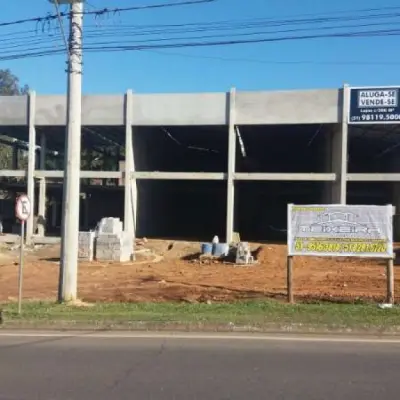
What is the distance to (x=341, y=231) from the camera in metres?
13.7

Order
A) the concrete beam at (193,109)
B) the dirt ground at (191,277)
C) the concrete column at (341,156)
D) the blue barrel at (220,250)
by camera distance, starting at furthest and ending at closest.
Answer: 1. the concrete beam at (193,109)
2. the concrete column at (341,156)
3. the blue barrel at (220,250)
4. the dirt ground at (191,277)

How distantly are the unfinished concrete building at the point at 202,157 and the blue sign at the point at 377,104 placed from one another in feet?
2.60

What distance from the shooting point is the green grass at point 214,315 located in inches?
421

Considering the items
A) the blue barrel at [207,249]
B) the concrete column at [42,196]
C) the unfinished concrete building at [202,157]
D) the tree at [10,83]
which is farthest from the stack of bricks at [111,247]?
the tree at [10,83]

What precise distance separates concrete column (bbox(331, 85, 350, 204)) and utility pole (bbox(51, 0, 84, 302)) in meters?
22.0

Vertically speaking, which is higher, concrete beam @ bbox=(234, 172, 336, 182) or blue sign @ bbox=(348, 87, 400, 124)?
blue sign @ bbox=(348, 87, 400, 124)

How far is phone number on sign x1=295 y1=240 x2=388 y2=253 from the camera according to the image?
44.4ft

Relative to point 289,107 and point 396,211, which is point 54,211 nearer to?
point 289,107

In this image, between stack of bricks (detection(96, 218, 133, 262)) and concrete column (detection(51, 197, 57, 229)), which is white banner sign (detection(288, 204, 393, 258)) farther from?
concrete column (detection(51, 197, 57, 229))

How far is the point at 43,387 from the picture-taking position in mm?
6266

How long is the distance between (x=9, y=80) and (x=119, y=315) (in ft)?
325

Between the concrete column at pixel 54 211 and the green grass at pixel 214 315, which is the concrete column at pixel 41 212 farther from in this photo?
the green grass at pixel 214 315

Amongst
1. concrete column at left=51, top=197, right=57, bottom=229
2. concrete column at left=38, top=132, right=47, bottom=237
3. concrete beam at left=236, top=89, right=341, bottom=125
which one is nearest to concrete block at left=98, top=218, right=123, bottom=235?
concrete column at left=38, top=132, right=47, bottom=237

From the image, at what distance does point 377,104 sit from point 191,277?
16.6 meters
